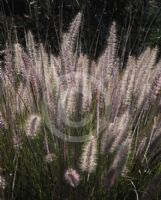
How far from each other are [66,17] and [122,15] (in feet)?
2.61

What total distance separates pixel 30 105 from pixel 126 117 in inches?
26.8

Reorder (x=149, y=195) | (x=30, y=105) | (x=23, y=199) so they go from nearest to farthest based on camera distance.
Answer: (x=149, y=195) < (x=23, y=199) < (x=30, y=105)

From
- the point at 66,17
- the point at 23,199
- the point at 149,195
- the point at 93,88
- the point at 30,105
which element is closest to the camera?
the point at 149,195

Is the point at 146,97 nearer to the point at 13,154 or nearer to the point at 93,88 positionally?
the point at 93,88

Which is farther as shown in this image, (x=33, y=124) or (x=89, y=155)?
(x=33, y=124)

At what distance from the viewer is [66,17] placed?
6223 mm

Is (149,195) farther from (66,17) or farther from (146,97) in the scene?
(66,17)

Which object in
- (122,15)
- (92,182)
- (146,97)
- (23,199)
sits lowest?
(122,15)

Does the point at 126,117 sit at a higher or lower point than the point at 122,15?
higher

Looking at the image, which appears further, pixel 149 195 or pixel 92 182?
pixel 92 182

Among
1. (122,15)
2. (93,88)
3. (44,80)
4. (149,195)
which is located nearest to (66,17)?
(122,15)

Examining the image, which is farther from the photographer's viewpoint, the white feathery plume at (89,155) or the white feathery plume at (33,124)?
the white feathery plume at (33,124)

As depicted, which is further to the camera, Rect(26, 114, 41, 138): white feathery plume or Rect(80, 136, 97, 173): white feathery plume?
Rect(26, 114, 41, 138): white feathery plume

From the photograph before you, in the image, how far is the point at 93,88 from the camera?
2.93 metres
